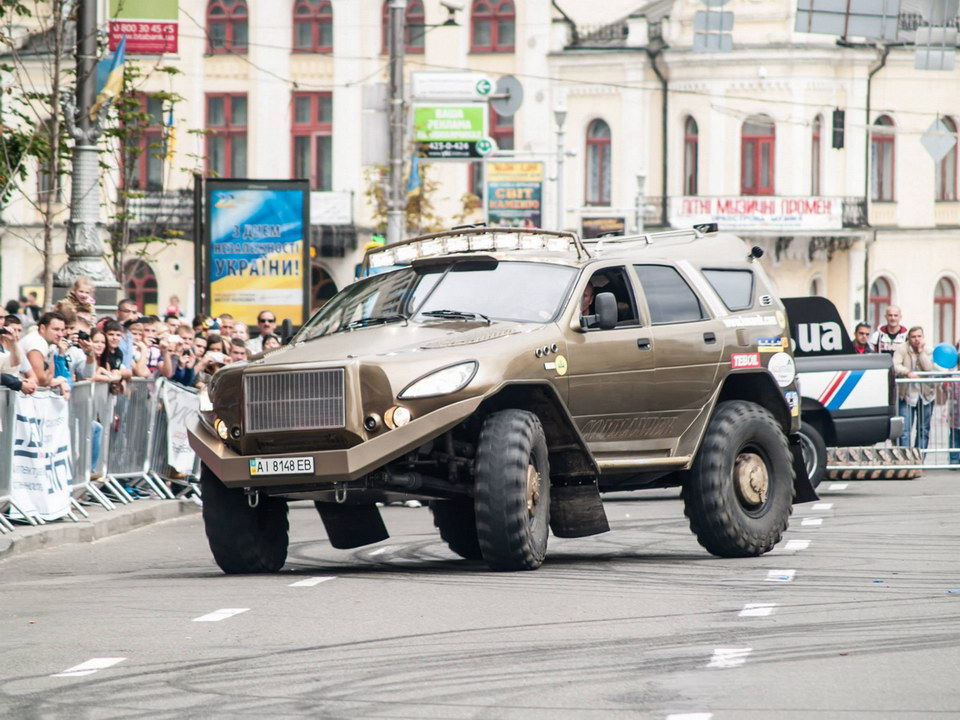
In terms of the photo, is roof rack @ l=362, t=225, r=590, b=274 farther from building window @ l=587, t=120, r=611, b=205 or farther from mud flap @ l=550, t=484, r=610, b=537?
building window @ l=587, t=120, r=611, b=205

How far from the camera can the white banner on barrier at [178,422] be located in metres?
20.0

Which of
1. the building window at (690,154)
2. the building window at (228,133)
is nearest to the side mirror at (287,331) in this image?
the building window at (228,133)

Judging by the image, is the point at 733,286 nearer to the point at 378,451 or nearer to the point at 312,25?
→ the point at 378,451

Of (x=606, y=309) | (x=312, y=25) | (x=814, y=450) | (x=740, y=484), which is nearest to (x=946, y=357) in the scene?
(x=814, y=450)

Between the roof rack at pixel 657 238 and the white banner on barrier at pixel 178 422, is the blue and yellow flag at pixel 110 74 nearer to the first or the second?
the white banner on barrier at pixel 178 422

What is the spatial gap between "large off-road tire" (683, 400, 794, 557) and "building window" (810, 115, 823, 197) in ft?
149

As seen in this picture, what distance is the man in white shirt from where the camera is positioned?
54.1 ft

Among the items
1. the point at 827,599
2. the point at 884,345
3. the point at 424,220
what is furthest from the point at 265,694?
the point at 424,220

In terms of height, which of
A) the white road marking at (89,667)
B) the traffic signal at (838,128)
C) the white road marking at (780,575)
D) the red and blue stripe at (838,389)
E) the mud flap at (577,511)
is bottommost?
the white road marking at (780,575)

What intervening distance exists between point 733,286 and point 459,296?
2394mm

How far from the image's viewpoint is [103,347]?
1856 cm

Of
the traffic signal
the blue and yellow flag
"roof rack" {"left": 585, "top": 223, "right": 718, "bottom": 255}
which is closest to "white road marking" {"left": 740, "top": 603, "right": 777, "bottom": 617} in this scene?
"roof rack" {"left": 585, "top": 223, "right": 718, "bottom": 255}

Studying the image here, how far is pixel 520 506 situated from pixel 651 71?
48254 mm

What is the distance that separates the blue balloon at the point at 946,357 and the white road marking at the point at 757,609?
52.5ft
